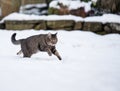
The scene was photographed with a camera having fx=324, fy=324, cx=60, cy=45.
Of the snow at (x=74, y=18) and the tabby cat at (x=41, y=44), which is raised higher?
the tabby cat at (x=41, y=44)

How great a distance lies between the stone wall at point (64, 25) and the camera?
31.5 feet

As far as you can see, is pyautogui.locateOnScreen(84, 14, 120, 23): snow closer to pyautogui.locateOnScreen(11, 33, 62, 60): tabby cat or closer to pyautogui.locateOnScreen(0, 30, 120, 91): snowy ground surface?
pyautogui.locateOnScreen(0, 30, 120, 91): snowy ground surface

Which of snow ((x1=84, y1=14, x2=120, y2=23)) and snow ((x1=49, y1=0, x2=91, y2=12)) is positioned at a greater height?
snow ((x1=49, y1=0, x2=91, y2=12))

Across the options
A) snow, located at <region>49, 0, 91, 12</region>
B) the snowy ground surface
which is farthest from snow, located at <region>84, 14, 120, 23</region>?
the snowy ground surface

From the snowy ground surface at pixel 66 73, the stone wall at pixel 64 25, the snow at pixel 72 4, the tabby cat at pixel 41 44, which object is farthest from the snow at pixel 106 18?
the tabby cat at pixel 41 44

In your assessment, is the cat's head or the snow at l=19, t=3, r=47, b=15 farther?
the snow at l=19, t=3, r=47, b=15

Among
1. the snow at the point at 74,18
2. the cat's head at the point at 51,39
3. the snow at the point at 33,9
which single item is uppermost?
the cat's head at the point at 51,39

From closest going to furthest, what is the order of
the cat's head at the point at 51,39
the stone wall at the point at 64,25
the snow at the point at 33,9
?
the cat's head at the point at 51,39 < the stone wall at the point at 64,25 < the snow at the point at 33,9

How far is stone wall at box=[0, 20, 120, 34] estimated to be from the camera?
9.61 metres

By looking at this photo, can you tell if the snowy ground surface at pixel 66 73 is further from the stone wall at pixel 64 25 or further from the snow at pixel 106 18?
the snow at pixel 106 18

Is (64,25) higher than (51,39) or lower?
lower

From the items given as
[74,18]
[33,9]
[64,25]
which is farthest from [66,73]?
[33,9]

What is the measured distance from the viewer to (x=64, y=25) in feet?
32.8

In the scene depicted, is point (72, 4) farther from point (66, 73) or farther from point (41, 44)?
point (66, 73)
